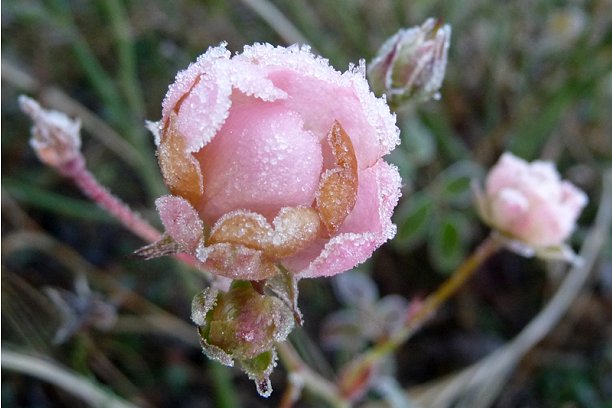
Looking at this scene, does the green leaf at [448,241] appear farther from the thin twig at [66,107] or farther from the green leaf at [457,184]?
the thin twig at [66,107]

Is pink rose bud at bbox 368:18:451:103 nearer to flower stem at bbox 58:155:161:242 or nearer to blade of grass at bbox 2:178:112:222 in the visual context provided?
flower stem at bbox 58:155:161:242

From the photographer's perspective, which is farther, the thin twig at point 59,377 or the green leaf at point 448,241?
the green leaf at point 448,241

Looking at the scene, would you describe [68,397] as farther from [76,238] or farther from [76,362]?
[76,238]

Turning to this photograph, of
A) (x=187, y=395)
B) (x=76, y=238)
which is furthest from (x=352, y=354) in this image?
(x=76, y=238)

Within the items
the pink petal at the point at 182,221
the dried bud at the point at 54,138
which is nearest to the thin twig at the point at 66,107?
the dried bud at the point at 54,138

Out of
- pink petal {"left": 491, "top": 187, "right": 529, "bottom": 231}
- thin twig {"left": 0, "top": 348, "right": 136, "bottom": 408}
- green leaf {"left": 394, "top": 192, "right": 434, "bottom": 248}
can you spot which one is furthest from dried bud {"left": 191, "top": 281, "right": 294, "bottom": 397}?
green leaf {"left": 394, "top": 192, "right": 434, "bottom": 248}

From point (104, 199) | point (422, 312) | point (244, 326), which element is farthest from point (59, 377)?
point (244, 326)
